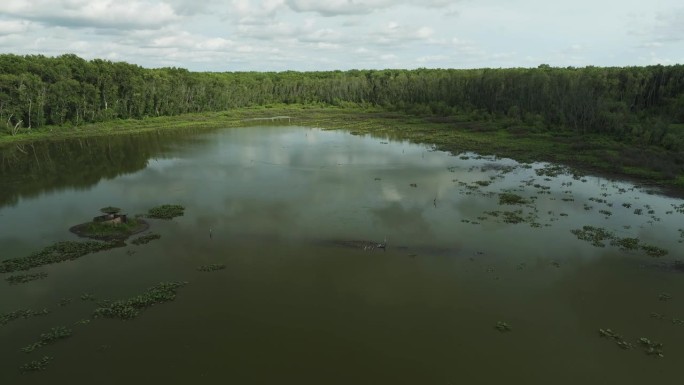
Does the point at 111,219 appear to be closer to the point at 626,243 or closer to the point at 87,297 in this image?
the point at 87,297

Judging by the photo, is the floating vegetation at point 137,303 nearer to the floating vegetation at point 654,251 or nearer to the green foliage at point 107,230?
the green foliage at point 107,230

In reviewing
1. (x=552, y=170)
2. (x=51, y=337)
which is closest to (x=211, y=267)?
(x=51, y=337)

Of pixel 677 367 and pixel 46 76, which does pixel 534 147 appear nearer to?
pixel 677 367

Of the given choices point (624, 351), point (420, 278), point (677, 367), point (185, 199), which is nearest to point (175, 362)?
point (420, 278)

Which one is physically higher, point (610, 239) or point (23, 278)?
point (610, 239)

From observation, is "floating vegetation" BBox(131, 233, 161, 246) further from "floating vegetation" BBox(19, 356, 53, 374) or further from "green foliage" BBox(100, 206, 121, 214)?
"floating vegetation" BBox(19, 356, 53, 374)

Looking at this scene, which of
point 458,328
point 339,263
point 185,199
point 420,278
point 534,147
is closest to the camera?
point 458,328

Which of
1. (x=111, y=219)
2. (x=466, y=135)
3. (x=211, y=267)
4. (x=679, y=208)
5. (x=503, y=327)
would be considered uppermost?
(x=466, y=135)
